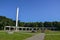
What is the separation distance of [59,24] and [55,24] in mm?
8203

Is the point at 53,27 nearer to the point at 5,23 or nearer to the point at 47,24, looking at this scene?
the point at 47,24

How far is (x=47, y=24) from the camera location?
12469 cm

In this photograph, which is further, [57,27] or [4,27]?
[57,27]

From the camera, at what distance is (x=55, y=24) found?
399 feet

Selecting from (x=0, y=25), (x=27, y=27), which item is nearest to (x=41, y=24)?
(x=27, y=27)

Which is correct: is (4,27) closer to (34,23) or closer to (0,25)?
(0,25)

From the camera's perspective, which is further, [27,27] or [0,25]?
[27,27]

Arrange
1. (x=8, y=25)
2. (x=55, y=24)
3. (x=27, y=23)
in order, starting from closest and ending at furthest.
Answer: (x=8, y=25) < (x=55, y=24) < (x=27, y=23)

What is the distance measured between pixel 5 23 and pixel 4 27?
4.06 meters

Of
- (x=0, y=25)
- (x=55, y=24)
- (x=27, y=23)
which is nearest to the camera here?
(x=0, y=25)

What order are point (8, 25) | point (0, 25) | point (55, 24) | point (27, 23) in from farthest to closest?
1. point (27, 23)
2. point (55, 24)
3. point (8, 25)
4. point (0, 25)

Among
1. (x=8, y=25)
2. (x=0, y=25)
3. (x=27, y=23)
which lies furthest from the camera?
(x=27, y=23)

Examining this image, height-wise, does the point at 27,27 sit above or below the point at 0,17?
below

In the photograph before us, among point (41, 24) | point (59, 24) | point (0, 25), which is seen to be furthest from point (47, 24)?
point (0, 25)
